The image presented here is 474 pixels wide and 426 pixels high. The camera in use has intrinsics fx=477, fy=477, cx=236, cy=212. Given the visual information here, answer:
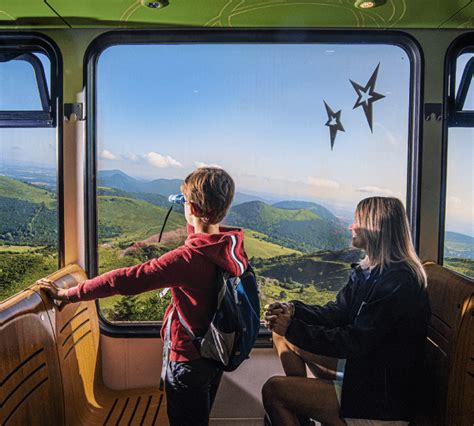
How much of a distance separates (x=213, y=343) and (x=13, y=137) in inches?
67.6

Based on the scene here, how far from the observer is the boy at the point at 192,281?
71.1 inches

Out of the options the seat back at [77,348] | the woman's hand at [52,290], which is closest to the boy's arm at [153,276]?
the woman's hand at [52,290]

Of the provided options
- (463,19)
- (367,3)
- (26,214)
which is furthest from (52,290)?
(463,19)

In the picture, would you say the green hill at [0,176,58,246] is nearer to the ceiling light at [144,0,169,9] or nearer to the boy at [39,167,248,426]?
the boy at [39,167,248,426]

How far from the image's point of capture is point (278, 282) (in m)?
2.75

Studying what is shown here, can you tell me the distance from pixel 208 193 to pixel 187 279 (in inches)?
13.4

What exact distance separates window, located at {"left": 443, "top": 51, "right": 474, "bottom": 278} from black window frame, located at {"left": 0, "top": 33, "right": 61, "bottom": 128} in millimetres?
2219

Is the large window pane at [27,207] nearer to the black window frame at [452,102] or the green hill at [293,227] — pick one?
the green hill at [293,227]

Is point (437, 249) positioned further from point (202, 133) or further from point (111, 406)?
point (111, 406)

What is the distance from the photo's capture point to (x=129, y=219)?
276cm

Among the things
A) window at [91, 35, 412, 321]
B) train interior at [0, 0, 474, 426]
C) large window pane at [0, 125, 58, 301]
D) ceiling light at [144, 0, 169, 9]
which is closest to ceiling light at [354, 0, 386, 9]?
train interior at [0, 0, 474, 426]

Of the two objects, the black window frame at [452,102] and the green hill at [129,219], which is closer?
the black window frame at [452,102]

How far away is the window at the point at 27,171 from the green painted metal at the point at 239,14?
0.84 feet

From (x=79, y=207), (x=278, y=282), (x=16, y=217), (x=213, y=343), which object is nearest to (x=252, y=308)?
(x=213, y=343)
